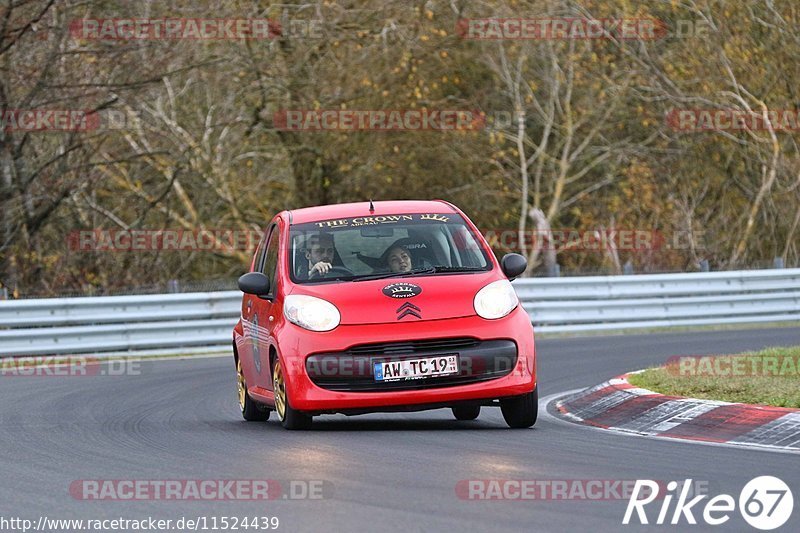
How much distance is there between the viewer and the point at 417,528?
261 inches

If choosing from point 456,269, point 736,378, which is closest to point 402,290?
point 456,269

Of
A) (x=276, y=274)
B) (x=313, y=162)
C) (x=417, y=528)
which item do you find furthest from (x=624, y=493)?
(x=313, y=162)

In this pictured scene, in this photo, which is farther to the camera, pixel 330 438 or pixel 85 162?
pixel 85 162

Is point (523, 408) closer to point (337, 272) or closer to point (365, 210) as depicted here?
point (337, 272)

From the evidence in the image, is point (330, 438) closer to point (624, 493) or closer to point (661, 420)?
point (661, 420)

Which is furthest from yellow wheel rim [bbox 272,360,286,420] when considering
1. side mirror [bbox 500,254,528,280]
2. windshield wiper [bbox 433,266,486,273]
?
side mirror [bbox 500,254,528,280]

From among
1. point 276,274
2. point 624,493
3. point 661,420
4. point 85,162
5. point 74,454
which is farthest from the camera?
point 85,162

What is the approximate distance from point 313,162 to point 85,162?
710 cm

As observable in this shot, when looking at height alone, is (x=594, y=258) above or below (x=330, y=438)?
below

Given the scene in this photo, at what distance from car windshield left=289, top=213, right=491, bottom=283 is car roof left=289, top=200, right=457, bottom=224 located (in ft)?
0.25

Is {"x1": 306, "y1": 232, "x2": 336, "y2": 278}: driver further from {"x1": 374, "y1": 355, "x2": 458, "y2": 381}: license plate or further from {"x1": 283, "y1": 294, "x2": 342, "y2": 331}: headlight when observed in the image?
{"x1": 374, "y1": 355, "x2": 458, "y2": 381}: license plate

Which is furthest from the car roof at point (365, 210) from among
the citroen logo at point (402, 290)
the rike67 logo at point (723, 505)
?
the rike67 logo at point (723, 505)

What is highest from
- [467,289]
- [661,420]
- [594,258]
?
[467,289]

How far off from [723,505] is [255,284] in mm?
5347
